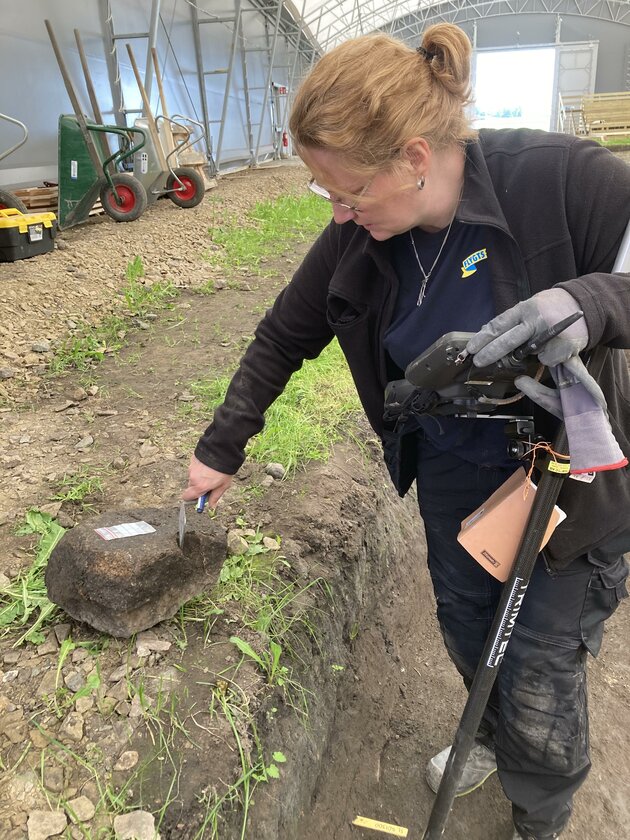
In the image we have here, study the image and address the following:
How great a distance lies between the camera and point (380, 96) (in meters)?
1.16

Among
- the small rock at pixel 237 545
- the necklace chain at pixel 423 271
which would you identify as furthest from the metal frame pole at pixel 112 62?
the necklace chain at pixel 423 271

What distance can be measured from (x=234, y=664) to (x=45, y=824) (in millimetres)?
577

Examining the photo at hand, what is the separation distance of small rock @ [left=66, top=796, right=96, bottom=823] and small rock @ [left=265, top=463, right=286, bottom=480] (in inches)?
56.4

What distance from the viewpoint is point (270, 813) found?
1614 mm

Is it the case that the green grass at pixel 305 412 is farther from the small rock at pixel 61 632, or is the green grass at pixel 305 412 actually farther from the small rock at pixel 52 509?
the small rock at pixel 61 632

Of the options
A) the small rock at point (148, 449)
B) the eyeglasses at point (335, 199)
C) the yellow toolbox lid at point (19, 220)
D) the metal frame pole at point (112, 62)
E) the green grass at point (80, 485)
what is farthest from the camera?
the metal frame pole at point (112, 62)

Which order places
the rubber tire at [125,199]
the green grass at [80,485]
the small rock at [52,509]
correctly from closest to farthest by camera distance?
the small rock at [52,509] → the green grass at [80,485] → the rubber tire at [125,199]

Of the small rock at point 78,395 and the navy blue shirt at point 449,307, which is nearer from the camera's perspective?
the navy blue shirt at point 449,307

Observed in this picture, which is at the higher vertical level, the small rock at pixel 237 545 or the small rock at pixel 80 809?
the small rock at pixel 80 809

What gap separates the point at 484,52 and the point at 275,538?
32770 millimetres

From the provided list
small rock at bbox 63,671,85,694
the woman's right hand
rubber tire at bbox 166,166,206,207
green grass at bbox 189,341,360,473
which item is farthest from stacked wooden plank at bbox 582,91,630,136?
small rock at bbox 63,671,85,694

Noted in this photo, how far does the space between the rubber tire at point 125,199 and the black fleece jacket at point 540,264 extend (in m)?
5.73

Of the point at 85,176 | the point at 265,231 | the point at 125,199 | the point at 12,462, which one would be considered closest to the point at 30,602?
the point at 12,462

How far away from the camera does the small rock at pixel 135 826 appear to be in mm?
1364
